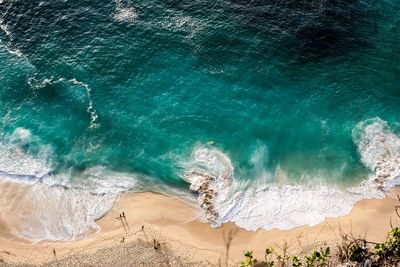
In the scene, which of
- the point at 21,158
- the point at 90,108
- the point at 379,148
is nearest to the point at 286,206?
the point at 379,148

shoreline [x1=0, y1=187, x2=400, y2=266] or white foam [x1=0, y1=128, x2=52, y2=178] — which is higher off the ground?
white foam [x1=0, y1=128, x2=52, y2=178]

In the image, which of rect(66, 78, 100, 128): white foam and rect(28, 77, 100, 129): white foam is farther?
rect(28, 77, 100, 129): white foam

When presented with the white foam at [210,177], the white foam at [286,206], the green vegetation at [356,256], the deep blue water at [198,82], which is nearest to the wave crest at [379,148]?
the deep blue water at [198,82]

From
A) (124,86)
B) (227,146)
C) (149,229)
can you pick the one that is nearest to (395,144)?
(227,146)

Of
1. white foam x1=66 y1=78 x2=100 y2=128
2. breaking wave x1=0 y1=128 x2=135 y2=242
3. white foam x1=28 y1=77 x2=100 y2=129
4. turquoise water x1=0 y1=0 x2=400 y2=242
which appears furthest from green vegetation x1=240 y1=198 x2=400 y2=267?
white foam x1=28 y1=77 x2=100 y2=129

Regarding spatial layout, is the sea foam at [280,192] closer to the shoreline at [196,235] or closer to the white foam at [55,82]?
Answer: the shoreline at [196,235]

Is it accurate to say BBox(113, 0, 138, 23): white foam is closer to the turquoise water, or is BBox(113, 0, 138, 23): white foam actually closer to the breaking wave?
the turquoise water

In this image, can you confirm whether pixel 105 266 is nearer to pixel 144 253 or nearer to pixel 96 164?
pixel 144 253
